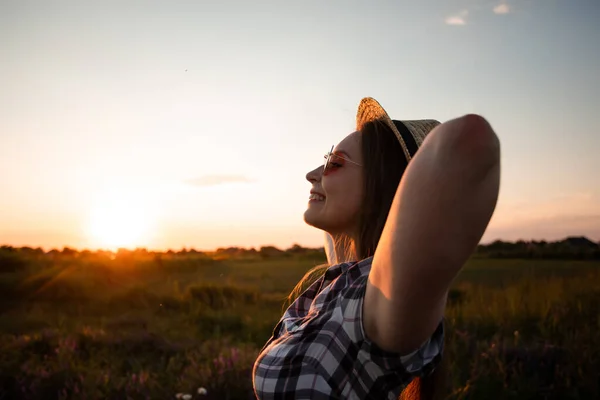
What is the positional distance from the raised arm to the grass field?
10.8ft

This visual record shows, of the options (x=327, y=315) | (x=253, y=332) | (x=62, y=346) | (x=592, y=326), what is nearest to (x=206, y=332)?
(x=253, y=332)

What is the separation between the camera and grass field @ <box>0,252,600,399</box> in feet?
15.4

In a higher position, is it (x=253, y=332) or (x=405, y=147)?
(x=405, y=147)

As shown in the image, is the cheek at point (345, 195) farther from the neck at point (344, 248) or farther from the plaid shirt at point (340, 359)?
the plaid shirt at point (340, 359)

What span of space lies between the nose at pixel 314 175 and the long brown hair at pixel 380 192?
21cm

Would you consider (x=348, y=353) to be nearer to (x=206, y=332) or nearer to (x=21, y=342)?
(x=21, y=342)

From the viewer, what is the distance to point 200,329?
720 cm

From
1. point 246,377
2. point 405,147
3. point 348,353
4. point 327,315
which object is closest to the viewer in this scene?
point 348,353

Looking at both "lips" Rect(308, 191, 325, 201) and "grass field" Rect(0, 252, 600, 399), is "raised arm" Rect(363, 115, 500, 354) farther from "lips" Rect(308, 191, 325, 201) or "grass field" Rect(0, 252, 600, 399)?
"grass field" Rect(0, 252, 600, 399)

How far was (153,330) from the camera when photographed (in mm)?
6664

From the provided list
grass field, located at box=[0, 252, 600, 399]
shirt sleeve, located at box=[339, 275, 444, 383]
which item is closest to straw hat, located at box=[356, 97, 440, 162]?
shirt sleeve, located at box=[339, 275, 444, 383]

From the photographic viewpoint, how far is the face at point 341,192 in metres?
1.92

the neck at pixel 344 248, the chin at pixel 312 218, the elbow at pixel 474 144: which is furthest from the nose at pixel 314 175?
the elbow at pixel 474 144

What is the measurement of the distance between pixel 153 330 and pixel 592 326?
5101mm
